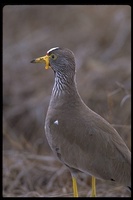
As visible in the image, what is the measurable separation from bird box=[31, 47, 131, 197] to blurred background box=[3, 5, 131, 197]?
0.99m

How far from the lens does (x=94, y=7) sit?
8.80 meters

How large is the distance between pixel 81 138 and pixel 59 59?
0.54 m

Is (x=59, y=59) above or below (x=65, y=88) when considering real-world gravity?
above

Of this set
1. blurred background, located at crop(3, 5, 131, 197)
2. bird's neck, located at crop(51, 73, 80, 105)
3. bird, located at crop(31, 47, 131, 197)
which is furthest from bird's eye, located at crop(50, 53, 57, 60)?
blurred background, located at crop(3, 5, 131, 197)

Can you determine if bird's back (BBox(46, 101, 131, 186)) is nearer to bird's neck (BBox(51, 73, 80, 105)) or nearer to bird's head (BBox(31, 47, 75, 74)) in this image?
bird's neck (BBox(51, 73, 80, 105))

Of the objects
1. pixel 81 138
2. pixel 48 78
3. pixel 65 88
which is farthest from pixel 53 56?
pixel 48 78

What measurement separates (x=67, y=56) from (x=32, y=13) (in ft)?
18.8

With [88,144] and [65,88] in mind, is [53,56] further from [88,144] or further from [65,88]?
[88,144]

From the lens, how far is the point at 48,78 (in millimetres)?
7730

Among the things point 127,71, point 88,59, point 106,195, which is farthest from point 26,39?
point 106,195

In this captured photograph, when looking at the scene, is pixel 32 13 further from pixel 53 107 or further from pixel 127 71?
pixel 53 107

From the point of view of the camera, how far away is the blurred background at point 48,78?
552 centimetres

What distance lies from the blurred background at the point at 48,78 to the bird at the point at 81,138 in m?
0.99

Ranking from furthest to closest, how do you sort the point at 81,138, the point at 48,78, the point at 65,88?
the point at 48,78 → the point at 65,88 → the point at 81,138
